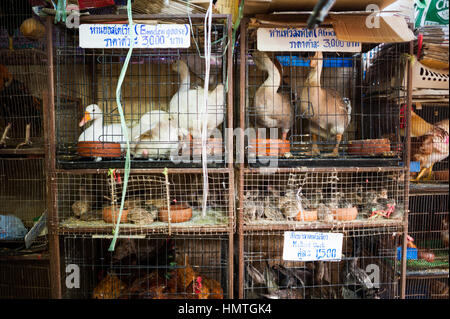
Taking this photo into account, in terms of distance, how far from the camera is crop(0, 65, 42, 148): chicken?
2213mm

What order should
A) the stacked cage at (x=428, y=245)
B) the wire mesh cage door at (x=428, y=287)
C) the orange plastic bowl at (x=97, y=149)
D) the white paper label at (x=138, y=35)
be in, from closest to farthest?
the white paper label at (x=138, y=35)
the orange plastic bowl at (x=97, y=149)
the stacked cage at (x=428, y=245)
the wire mesh cage door at (x=428, y=287)

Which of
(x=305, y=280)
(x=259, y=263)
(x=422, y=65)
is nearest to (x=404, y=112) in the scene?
(x=422, y=65)

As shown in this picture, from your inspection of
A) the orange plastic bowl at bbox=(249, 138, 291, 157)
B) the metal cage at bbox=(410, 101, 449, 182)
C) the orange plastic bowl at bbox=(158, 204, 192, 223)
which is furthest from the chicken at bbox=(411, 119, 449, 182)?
the orange plastic bowl at bbox=(158, 204, 192, 223)

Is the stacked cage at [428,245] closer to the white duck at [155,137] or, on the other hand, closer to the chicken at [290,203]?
the chicken at [290,203]

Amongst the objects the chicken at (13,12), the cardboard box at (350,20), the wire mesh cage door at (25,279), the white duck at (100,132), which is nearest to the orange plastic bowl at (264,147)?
the cardboard box at (350,20)

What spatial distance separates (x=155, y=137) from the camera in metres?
2.04

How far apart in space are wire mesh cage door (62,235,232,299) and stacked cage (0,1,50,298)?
246mm

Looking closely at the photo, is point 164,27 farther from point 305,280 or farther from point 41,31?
point 305,280

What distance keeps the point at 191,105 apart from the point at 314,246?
4.01 ft

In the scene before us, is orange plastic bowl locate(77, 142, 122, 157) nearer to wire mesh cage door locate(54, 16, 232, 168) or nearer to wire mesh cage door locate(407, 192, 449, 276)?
wire mesh cage door locate(54, 16, 232, 168)

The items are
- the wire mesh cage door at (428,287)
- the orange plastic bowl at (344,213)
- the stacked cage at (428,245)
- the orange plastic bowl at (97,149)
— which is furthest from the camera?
the wire mesh cage door at (428,287)

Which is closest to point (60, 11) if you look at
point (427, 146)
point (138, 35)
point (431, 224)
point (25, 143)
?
point (138, 35)

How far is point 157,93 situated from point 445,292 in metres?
2.74

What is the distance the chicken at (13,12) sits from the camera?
7.34 feet
